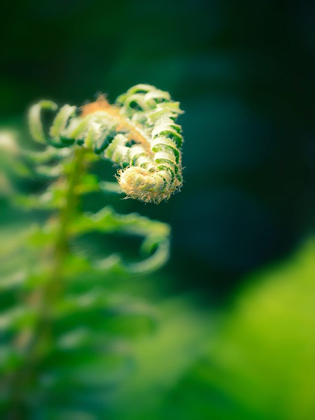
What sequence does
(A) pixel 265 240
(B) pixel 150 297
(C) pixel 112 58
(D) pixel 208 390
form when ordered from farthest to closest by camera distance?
(A) pixel 265 240 → (C) pixel 112 58 → (B) pixel 150 297 → (D) pixel 208 390

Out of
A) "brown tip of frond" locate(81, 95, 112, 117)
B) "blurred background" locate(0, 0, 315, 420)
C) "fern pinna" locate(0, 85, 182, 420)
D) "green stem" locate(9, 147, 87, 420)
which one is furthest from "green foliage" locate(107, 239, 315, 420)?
"brown tip of frond" locate(81, 95, 112, 117)

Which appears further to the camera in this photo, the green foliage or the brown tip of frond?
the green foliage

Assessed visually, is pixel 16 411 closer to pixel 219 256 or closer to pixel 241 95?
pixel 219 256

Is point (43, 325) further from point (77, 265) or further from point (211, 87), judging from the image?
point (211, 87)

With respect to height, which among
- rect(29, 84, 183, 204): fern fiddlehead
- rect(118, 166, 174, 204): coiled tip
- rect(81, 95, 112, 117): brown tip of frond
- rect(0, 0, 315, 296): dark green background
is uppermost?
rect(0, 0, 315, 296): dark green background

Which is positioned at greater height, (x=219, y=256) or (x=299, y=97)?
(x=299, y=97)

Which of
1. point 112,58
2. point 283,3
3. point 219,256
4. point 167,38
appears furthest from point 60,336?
point 283,3

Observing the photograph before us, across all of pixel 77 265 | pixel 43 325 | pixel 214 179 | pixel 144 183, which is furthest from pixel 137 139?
pixel 214 179

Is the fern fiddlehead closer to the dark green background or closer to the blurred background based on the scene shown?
the blurred background
